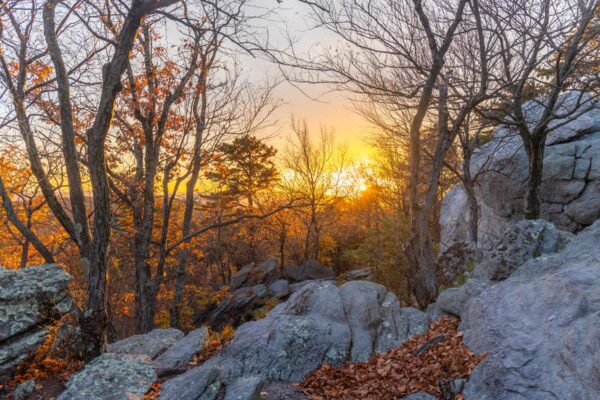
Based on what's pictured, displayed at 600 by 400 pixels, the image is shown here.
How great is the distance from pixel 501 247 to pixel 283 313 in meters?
3.98

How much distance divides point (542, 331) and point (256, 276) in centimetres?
1808

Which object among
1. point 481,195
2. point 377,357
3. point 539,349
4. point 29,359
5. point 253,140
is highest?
point 253,140

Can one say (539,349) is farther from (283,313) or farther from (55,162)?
(55,162)

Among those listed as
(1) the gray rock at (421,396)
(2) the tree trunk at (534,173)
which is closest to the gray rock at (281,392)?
(1) the gray rock at (421,396)

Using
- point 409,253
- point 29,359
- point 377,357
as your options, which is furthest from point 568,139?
point 29,359

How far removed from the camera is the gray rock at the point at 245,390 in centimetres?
423

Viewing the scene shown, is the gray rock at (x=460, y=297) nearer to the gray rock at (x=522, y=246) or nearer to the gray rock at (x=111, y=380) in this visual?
the gray rock at (x=522, y=246)

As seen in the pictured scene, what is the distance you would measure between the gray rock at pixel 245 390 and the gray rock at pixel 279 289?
13.9 metres

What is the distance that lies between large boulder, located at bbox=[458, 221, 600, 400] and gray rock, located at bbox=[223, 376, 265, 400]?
7.40ft

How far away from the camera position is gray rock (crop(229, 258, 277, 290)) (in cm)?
2098

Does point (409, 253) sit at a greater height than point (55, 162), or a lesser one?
lesser

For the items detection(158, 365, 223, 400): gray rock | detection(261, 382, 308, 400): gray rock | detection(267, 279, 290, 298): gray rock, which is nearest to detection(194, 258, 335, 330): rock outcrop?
detection(267, 279, 290, 298): gray rock

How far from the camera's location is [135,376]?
205 inches

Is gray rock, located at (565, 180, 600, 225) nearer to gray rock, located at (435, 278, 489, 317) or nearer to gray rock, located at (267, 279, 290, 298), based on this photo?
gray rock, located at (435, 278, 489, 317)
